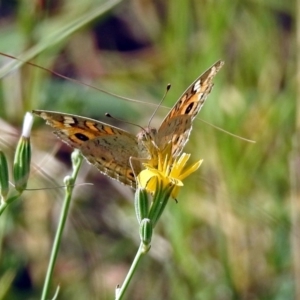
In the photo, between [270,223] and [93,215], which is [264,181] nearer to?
[270,223]

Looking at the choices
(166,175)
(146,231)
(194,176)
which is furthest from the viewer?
(194,176)

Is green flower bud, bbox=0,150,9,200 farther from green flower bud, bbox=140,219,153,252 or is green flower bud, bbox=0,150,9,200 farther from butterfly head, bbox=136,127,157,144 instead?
butterfly head, bbox=136,127,157,144

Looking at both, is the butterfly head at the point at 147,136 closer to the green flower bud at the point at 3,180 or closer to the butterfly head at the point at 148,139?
the butterfly head at the point at 148,139

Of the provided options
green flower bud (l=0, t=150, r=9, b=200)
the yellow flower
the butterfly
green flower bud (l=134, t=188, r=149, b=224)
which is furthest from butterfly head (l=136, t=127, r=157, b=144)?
green flower bud (l=0, t=150, r=9, b=200)

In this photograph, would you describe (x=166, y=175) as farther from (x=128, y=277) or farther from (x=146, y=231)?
(x=128, y=277)

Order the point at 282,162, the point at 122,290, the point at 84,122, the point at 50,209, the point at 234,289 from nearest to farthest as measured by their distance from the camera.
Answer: the point at 122,290 → the point at 84,122 → the point at 234,289 → the point at 282,162 → the point at 50,209

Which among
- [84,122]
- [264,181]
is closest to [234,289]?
[264,181]

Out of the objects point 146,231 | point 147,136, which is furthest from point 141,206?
point 147,136
